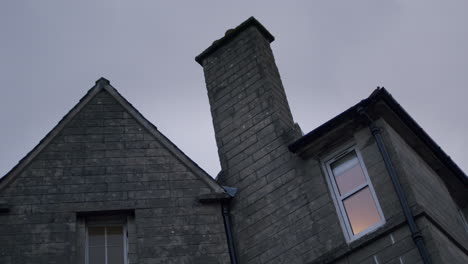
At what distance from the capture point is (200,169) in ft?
50.9

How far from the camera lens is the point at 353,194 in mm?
14016

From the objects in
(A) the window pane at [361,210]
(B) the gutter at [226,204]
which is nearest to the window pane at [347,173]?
(A) the window pane at [361,210]

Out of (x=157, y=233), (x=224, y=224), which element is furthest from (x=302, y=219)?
(x=157, y=233)

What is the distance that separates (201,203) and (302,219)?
6.39 feet

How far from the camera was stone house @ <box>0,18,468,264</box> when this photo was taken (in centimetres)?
1348

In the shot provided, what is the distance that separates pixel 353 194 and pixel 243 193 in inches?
87.9

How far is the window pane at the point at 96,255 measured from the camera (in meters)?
14.1

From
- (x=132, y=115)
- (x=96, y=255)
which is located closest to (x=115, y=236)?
(x=96, y=255)

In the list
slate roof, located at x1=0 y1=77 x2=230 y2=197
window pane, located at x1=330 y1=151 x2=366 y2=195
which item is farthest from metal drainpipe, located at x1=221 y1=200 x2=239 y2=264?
window pane, located at x1=330 y1=151 x2=366 y2=195

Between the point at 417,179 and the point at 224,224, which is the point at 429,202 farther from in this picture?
the point at 224,224

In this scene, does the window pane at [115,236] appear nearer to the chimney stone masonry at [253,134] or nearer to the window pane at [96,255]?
the window pane at [96,255]

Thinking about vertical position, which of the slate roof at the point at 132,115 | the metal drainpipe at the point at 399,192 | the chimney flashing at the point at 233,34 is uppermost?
the chimney flashing at the point at 233,34

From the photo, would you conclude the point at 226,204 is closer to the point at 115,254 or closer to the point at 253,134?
the point at 253,134

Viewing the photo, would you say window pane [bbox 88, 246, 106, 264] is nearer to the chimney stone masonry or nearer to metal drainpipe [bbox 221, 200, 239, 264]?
metal drainpipe [bbox 221, 200, 239, 264]
